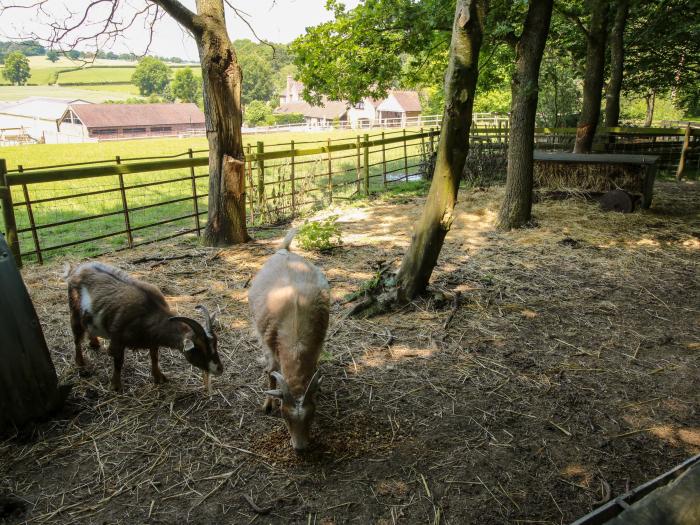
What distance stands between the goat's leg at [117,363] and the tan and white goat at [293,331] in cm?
107

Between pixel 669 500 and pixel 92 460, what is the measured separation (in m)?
3.22

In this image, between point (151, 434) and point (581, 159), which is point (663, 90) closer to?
point (581, 159)

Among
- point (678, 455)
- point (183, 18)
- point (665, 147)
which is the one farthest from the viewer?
→ point (665, 147)

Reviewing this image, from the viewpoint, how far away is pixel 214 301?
568cm

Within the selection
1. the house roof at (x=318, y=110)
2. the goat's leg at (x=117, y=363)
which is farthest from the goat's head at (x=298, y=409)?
the house roof at (x=318, y=110)

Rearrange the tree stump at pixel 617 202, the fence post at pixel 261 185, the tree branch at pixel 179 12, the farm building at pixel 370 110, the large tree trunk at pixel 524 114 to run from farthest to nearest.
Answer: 1. the farm building at pixel 370 110
2. the fence post at pixel 261 185
3. the tree stump at pixel 617 202
4. the large tree trunk at pixel 524 114
5. the tree branch at pixel 179 12

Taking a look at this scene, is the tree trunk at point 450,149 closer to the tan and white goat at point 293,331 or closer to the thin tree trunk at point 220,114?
the tan and white goat at point 293,331

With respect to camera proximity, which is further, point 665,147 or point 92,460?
point 665,147

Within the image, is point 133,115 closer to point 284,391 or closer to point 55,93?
point 55,93

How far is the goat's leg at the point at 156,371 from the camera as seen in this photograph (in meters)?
3.90

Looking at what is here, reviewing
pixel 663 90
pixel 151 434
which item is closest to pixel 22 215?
pixel 151 434

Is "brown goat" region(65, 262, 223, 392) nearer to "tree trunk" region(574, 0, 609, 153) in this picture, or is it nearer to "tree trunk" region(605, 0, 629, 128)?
"tree trunk" region(574, 0, 609, 153)

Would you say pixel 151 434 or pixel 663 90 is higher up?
pixel 663 90

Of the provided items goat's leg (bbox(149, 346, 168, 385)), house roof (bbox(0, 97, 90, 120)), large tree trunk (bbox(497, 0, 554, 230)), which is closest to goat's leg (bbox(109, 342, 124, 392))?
goat's leg (bbox(149, 346, 168, 385))
